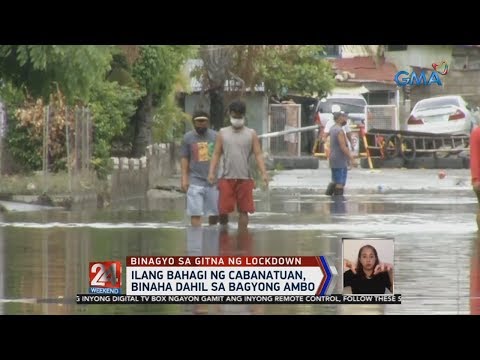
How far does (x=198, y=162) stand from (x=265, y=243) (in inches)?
73.0

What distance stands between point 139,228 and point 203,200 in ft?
3.02

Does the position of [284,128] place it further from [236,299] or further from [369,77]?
[236,299]

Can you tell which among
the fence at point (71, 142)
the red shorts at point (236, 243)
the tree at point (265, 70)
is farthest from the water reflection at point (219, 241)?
the tree at point (265, 70)

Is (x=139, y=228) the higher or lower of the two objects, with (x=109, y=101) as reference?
lower

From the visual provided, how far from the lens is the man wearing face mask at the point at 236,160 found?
1784cm

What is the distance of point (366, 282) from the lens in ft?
38.7

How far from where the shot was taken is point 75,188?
23922 mm

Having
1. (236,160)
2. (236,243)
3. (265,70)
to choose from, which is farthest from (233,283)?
(265,70)

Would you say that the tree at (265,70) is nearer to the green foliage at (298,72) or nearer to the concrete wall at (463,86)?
the green foliage at (298,72)

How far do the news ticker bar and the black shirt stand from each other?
0.15ft

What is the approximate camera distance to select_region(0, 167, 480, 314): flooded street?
470 inches

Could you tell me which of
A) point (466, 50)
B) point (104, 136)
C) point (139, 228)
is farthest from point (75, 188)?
point (466, 50)
